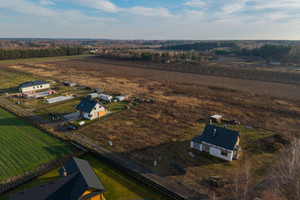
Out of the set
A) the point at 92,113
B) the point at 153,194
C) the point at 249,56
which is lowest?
the point at 153,194

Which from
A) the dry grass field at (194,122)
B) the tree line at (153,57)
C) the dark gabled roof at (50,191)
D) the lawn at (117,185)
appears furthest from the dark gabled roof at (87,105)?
the tree line at (153,57)

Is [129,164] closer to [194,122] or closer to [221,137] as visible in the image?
[221,137]

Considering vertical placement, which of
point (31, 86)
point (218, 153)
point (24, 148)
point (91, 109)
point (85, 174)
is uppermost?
point (31, 86)

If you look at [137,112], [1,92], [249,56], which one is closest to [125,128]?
[137,112]

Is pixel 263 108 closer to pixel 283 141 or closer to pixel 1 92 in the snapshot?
pixel 283 141

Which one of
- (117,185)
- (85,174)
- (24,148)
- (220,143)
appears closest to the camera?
(85,174)

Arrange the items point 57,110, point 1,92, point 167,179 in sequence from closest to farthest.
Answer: point 167,179, point 57,110, point 1,92

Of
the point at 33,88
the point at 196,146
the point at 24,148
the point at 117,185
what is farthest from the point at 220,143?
the point at 33,88
